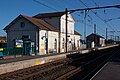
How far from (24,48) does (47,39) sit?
36.8 ft

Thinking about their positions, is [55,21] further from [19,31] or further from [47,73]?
[47,73]

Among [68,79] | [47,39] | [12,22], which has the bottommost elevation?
[68,79]

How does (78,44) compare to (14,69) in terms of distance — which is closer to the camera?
(14,69)

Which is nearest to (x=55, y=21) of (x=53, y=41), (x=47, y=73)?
(x=53, y=41)

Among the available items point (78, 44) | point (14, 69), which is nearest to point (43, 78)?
point (14, 69)

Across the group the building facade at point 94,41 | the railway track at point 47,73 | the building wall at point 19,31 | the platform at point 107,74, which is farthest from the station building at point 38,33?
the platform at point 107,74

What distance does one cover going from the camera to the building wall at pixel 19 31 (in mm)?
48812

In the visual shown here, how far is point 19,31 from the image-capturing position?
51094 millimetres

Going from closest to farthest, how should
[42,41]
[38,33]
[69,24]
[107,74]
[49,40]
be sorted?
1. [107,74]
2. [38,33]
3. [42,41]
4. [49,40]
5. [69,24]

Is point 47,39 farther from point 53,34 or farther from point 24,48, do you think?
point 24,48

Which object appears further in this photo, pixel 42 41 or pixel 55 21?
pixel 55 21

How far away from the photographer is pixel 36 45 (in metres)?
45.9

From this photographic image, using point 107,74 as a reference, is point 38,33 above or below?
above

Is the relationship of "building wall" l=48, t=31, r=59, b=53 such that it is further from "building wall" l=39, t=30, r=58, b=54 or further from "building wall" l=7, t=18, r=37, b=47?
"building wall" l=7, t=18, r=37, b=47
